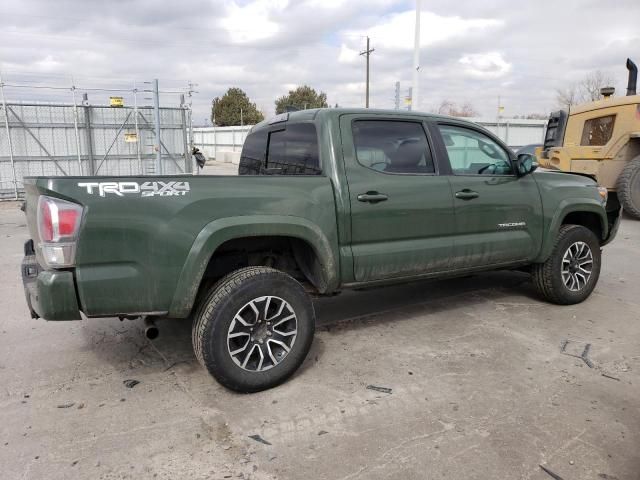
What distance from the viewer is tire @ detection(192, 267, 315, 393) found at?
3.24 metres

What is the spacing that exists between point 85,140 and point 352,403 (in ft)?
45.4

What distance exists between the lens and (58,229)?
2855 mm

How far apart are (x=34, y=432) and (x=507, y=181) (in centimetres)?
400

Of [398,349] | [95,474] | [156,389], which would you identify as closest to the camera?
[95,474]

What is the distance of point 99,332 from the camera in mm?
4438

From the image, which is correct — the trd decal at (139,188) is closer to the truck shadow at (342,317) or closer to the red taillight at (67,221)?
the red taillight at (67,221)

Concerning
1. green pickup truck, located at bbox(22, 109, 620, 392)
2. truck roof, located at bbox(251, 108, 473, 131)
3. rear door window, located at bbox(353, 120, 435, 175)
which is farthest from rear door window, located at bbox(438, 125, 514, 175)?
rear door window, located at bbox(353, 120, 435, 175)

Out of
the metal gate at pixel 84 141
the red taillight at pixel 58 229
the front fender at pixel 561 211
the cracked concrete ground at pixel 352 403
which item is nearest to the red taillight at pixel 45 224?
the red taillight at pixel 58 229

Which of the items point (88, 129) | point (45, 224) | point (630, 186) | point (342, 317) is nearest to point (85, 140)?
point (88, 129)

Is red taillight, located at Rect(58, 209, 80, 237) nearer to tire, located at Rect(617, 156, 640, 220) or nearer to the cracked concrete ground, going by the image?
the cracked concrete ground

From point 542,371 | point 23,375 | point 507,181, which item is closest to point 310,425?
point 542,371

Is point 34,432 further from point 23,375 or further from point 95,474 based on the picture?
point 23,375

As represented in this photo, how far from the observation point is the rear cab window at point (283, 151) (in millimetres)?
3916

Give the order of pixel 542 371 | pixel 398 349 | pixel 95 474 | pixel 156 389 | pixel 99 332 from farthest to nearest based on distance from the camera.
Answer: pixel 99 332, pixel 398 349, pixel 542 371, pixel 156 389, pixel 95 474
